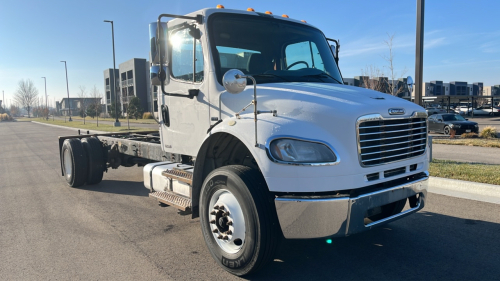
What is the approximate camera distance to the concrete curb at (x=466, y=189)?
6.05 m

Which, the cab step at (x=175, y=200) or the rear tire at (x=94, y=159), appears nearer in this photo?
the cab step at (x=175, y=200)

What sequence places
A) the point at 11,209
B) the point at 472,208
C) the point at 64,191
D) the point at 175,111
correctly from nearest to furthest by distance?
the point at 175,111
the point at 472,208
the point at 11,209
the point at 64,191

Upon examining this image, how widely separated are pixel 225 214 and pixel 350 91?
1706 millimetres

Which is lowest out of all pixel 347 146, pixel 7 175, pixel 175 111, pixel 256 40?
pixel 7 175

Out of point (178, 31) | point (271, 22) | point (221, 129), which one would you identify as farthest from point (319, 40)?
point (221, 129)

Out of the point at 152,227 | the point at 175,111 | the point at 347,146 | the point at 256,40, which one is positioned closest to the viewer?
the point at 347,146

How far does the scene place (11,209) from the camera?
6.07 m

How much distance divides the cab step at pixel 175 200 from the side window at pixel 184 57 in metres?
1.37

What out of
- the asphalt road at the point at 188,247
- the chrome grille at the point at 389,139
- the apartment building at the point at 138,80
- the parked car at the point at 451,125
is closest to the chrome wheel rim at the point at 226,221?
the asphalt road at the point at 188,247

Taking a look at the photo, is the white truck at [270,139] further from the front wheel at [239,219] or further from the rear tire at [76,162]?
the rear tire at [76,162]

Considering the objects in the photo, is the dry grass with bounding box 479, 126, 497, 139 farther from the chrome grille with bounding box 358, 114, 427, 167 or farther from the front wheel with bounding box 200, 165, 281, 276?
the front wheel with bounding box 200, 165, 281, 276

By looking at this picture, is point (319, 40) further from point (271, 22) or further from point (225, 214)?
point (225, 214)

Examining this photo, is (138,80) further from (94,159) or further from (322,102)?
(322,102)

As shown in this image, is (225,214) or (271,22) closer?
(225,214)
